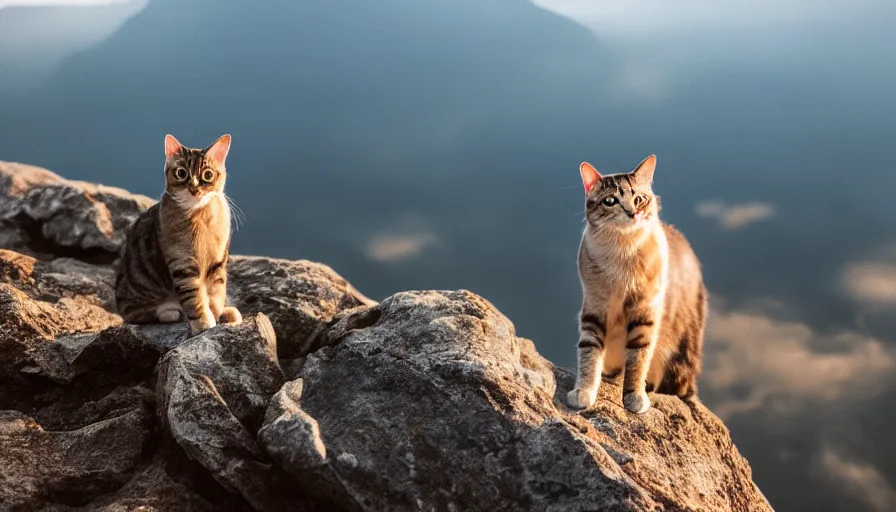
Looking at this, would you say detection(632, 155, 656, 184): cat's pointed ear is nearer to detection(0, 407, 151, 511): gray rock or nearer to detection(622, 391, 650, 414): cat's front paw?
detection(622, 391, 650, 414): cat's front paw

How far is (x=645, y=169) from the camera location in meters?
6.11

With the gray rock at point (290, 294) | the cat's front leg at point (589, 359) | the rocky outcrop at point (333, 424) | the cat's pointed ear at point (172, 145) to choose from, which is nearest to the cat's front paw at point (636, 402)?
the rocky outcrop at point (333, 424)

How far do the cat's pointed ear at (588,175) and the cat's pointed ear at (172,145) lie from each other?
352 cm

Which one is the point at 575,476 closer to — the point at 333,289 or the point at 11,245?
the point at 333,289

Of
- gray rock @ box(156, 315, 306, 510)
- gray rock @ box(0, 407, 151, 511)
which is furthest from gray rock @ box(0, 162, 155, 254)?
gray rock @ box(156, 315, 306, 510)

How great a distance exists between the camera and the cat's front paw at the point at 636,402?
605cm

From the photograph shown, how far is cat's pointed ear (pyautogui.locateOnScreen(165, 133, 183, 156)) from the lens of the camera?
655 cm

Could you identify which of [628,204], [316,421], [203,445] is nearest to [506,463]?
[316,421]

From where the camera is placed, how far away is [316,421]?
16.3ft

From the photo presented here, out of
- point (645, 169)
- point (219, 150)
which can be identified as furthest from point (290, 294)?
point (645, 169)

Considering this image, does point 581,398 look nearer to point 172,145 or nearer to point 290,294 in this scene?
point 290,294

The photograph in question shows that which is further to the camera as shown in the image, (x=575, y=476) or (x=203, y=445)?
(x=203, y=445)

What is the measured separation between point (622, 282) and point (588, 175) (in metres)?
0.93

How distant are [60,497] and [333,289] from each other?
10.8ft
